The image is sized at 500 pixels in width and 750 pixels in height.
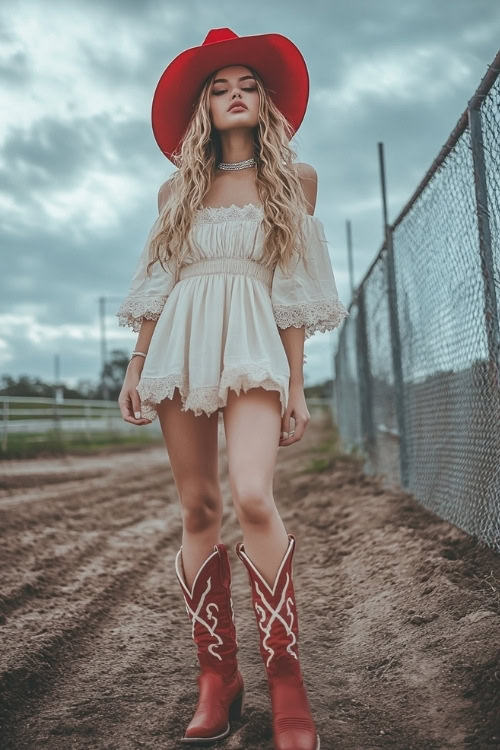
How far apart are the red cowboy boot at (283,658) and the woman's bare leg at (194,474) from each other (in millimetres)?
177

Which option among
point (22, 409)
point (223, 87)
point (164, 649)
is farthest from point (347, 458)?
point (22, 409)

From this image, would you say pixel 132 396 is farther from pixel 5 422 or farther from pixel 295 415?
pixel 5 422

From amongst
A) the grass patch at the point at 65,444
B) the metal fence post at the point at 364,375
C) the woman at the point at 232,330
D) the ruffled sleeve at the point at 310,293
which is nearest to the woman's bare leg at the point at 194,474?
the woman at the point at 232,330

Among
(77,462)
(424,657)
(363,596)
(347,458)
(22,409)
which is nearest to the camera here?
(424,657)

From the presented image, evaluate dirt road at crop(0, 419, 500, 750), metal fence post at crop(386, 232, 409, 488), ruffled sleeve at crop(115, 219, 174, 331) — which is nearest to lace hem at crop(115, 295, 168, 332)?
ruffled sleeve at crop(115, 219, 174, 331)

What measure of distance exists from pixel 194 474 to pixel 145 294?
23.0 inches

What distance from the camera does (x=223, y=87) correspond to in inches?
96.0

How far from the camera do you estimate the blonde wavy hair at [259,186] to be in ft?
7.20

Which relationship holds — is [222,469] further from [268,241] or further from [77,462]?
[268,241]

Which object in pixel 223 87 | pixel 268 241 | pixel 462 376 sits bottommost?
pixel 462 376

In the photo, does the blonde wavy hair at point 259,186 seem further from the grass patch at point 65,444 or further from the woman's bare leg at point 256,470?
the grass patch at point 65,444

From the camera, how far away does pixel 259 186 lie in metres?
2.32

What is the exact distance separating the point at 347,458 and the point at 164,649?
6291 mm

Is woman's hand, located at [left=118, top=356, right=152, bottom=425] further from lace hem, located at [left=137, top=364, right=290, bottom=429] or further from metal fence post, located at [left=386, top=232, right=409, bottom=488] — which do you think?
metal fence post, located at [left=386, top=232, right=409, bottom=488]
